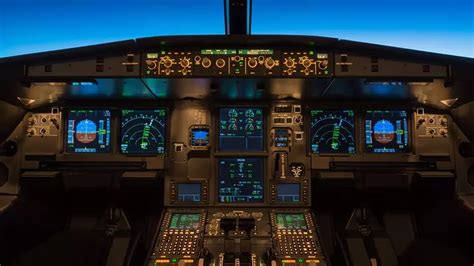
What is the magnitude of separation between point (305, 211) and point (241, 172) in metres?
0.56

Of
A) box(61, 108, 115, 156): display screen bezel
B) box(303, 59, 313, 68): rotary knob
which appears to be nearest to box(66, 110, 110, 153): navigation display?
box(61, 108, 115, 156): display screen bezel

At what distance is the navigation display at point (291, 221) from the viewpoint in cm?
301

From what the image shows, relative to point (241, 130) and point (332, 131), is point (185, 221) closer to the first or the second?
point (241, 130)

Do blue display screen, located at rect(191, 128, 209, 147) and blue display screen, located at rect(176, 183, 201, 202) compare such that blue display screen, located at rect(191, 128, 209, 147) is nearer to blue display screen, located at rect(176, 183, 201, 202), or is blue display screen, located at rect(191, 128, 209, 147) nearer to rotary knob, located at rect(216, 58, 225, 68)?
blue display screen, located at rect(176, 183, 201, 202)

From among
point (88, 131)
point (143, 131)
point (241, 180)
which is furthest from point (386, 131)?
point (88, 131)

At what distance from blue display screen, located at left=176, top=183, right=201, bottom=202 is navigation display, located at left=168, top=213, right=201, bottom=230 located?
0.12 m

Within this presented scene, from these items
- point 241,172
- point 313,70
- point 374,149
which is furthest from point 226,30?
point 374,149

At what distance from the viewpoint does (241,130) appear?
10.9ft

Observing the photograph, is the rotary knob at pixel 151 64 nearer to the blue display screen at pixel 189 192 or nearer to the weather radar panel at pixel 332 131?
the blue display screen at pixel 189 192

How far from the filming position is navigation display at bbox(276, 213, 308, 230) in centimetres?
Answer: 301

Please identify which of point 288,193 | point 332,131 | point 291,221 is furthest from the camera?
point 332,131

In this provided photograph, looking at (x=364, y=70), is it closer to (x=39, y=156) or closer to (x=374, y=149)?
(x=374, y=149)

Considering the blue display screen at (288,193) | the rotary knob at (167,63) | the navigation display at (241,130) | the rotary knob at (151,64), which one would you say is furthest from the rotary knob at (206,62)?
the blue display screen at (288,193)

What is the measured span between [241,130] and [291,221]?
30.8 inches
